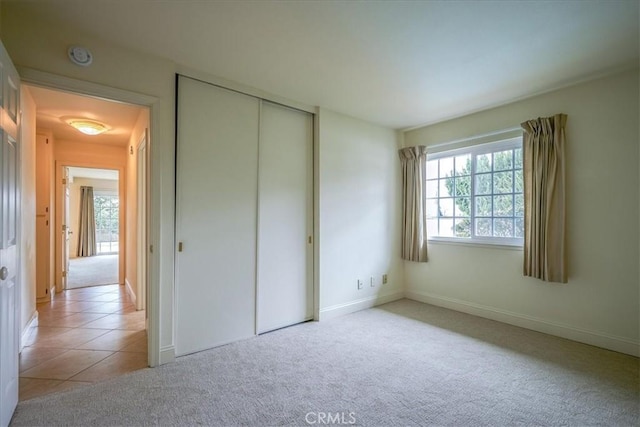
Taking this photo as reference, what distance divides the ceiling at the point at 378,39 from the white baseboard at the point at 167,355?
2.42 meters

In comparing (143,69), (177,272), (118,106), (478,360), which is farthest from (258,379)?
(118,106)

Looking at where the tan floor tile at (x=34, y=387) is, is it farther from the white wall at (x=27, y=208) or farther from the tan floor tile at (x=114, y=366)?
the white wall at (x=27, y=208)

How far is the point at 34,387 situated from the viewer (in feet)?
6.89

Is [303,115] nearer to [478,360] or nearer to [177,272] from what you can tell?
[177,272]

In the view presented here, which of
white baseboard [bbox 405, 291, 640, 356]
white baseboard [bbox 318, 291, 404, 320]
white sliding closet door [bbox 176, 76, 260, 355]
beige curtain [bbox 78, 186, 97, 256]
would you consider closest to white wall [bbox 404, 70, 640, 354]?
white baseboard [bbox 405, 291, 640, 356]

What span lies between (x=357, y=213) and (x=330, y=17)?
2.43 meters

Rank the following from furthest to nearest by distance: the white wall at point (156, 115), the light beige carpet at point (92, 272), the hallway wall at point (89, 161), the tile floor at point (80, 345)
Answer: the light beige carpet at point (92, 272)
the hallway wall at point (89, 161)
the tile floor at point (80, 345)
the white wall at point (156, 115)

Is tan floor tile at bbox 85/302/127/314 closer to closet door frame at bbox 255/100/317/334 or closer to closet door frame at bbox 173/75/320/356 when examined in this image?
closet door frame at bbox 173/75/320/356

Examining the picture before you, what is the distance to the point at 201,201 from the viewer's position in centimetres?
269

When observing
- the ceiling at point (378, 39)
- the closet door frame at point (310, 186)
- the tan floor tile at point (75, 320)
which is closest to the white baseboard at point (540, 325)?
the closet door frame at point (310, 186)

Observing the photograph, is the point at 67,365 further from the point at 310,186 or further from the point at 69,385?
the point at 310,186

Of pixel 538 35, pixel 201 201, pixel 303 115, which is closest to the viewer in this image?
pixel 538 35

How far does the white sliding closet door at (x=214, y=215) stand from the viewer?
2.59 meters

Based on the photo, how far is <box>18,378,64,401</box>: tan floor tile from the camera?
2012 mm
